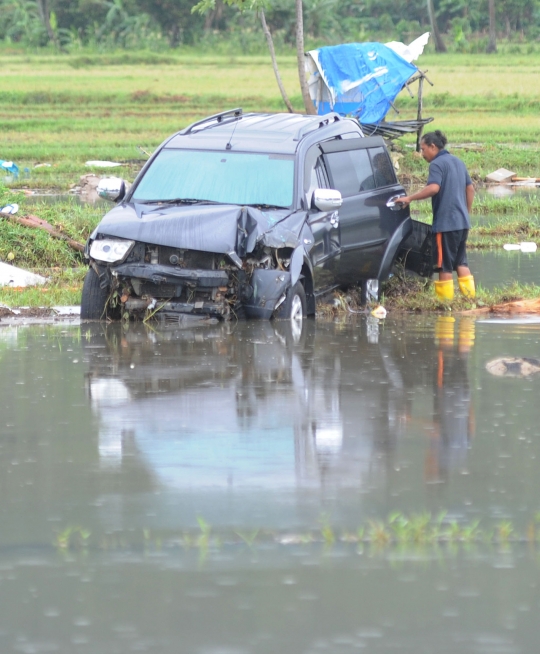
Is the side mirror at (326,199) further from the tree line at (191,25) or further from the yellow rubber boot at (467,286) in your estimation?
the tree line at (191,25)

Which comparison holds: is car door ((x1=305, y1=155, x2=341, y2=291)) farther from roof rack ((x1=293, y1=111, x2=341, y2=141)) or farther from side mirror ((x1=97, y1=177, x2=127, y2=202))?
side mirror ((x1=97, y1=177, x2=127, y2=202))

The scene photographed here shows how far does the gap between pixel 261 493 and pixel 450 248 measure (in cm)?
686

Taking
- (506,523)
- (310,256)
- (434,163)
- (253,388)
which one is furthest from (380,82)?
(506,523)

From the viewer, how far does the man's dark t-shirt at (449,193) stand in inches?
468

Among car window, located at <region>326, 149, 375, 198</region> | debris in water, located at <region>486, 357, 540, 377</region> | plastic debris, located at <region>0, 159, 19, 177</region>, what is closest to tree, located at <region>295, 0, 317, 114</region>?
plastic debris, located at <region>0, 159, 19, 177</region>

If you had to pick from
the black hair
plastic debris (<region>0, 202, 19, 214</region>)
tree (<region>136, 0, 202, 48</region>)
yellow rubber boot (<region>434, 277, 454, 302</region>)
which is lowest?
yellow rubber boot (<region>434, 277, 454, 302</region>)

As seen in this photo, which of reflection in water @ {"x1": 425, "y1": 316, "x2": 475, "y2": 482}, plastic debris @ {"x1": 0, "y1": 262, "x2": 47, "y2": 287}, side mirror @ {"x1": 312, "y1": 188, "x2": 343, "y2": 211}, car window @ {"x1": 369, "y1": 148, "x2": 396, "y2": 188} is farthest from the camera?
plastic debris @ {"x1": 0, "y1": 262, "x2": 47, "y2": 287}

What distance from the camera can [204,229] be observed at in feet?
31.4

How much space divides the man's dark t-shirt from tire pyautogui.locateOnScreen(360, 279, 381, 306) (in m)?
0.84

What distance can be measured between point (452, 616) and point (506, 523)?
107 cm

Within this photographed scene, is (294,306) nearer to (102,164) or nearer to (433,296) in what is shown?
(433,296)

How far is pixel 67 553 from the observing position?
4.81 metres

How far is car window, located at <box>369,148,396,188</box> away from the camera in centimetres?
1197

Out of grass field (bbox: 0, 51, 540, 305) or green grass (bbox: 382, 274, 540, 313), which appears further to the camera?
grass field (bbox: 0, 51, 540, 305)
